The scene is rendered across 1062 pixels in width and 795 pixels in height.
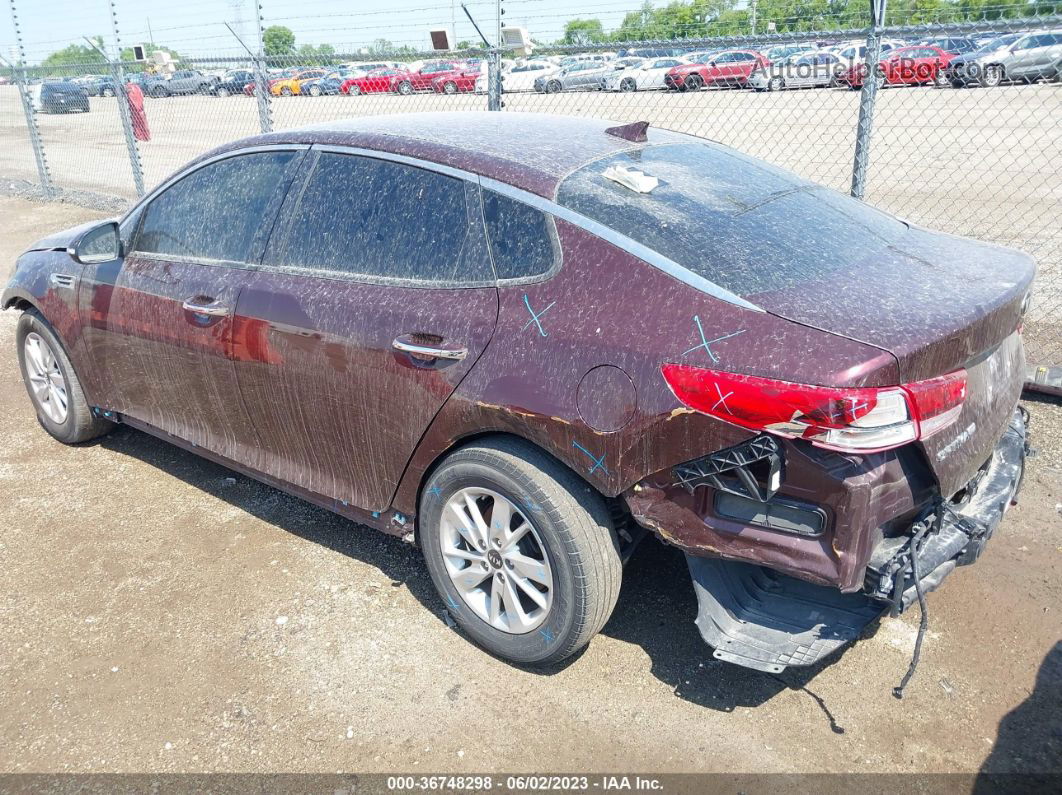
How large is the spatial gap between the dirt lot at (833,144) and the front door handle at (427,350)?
14.0 ft

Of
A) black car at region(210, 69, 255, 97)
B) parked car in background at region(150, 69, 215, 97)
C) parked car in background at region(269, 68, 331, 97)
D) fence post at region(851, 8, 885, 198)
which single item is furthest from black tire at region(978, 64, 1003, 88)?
parked car in background at region(150, 69, 215, 97)

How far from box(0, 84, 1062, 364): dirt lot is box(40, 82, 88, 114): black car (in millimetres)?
729

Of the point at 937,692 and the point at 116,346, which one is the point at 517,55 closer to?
the point at 116,346

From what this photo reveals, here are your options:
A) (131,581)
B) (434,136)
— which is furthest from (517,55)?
(131,581)

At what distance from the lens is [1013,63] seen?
1067 centimetres

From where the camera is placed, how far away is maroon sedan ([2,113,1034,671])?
242 centimetres

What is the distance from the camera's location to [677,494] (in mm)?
2590

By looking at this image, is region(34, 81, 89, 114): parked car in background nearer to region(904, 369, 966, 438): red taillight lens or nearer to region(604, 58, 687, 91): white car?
region(604, 58, 687, 91): white car

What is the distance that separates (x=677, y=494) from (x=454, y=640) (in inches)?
45.6

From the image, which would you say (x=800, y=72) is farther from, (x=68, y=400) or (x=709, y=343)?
(x=709, y=343)

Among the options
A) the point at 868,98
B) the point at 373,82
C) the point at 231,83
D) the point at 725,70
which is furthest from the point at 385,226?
the point at 231,83

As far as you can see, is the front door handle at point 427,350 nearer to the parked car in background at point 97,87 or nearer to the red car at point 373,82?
the red car at point 373,82

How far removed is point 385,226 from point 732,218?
48.9 inches

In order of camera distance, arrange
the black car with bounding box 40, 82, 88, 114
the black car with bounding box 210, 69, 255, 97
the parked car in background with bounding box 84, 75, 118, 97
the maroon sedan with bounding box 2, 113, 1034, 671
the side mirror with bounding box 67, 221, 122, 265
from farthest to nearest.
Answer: the parked car in background with bounding box 84, 75, 118, 97, the black car with bounding box 40, 82, 88, 114, the black car with bounding box 210, 69, 255, 97, the side mirror with bounding box 67, 221, 122, 265, the maroon sedan with bounding box 2, 113, 1034, 671
